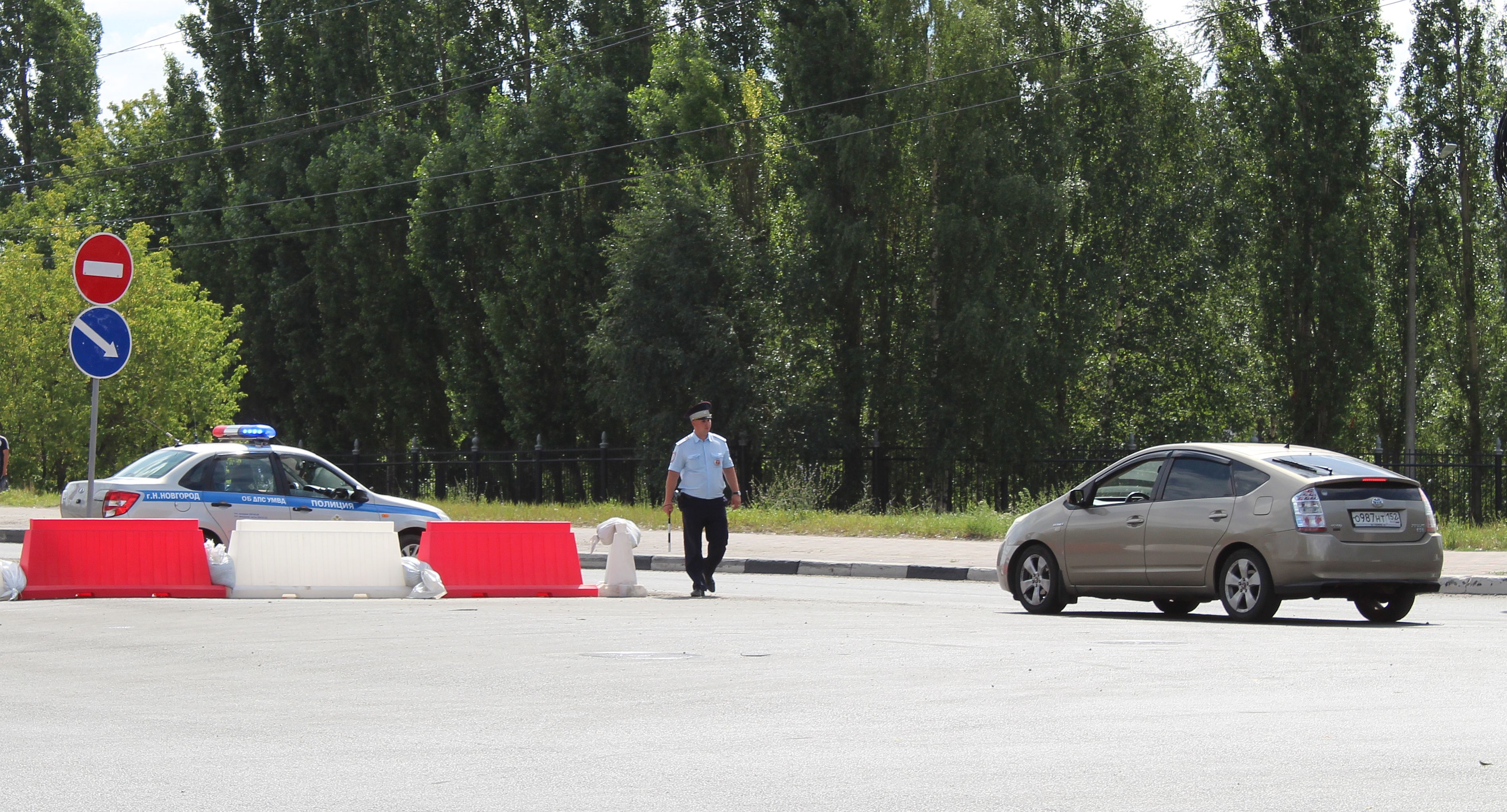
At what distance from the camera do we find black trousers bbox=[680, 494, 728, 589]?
52.2 ft

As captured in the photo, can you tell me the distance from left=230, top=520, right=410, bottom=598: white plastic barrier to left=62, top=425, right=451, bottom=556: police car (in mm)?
1766

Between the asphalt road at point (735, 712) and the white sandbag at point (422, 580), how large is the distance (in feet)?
5.85

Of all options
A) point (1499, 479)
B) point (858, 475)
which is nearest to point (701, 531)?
point (1499, 479)

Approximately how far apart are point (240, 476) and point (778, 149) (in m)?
26.2

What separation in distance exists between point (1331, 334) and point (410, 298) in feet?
95.2

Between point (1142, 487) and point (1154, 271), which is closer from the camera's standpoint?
point (1142, 487)

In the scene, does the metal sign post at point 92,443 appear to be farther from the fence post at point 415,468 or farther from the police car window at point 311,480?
the fence post at point 415,468

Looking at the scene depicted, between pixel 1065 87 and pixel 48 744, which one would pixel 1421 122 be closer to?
pixel 1065 87

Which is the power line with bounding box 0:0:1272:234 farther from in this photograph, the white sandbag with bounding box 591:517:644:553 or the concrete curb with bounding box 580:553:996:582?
the white sandbag with bounding box 591:517:644:553

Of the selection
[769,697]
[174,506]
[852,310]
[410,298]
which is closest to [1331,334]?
[852,310]

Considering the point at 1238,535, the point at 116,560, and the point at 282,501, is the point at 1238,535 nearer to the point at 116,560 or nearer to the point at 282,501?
the point at 116,560

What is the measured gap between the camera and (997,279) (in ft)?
136

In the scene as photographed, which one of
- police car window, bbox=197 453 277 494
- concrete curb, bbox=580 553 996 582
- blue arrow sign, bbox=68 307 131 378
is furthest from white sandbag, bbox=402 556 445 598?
concrete curb, bbox=580 553 996 582

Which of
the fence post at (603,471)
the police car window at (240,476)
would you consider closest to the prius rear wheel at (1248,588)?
the police car window at (240,476)
